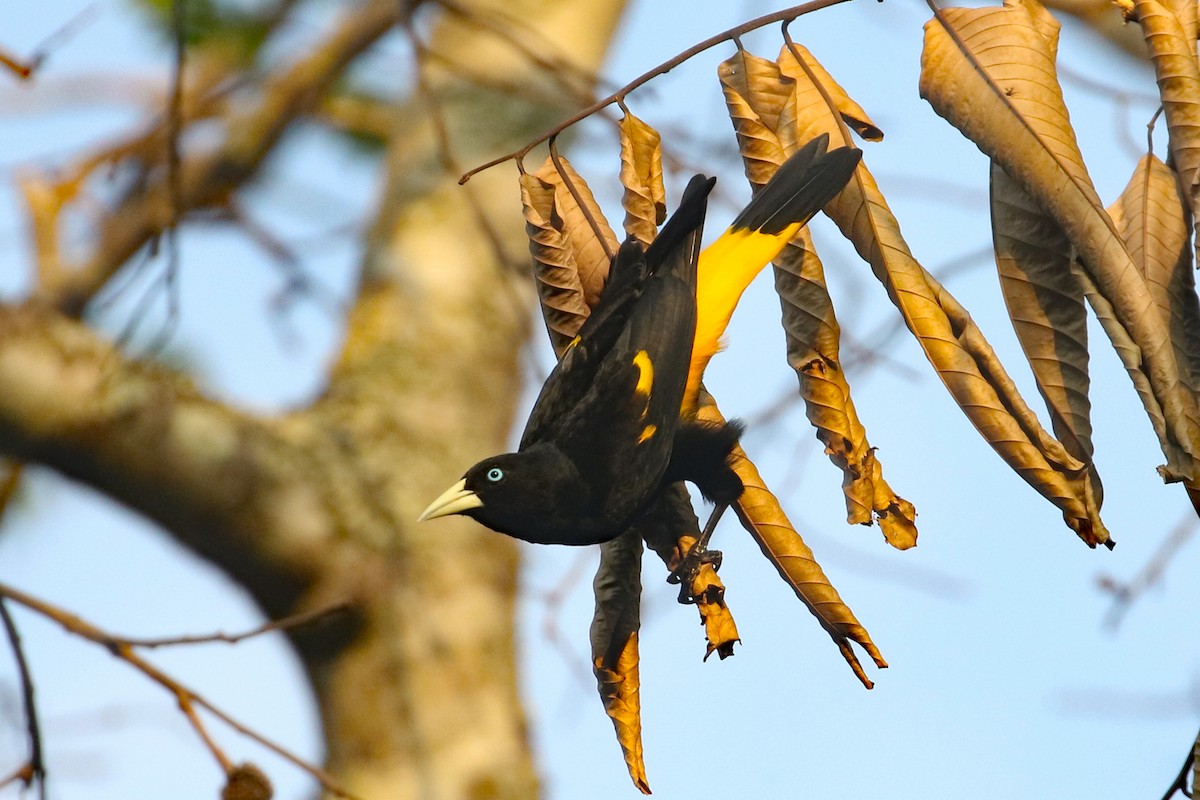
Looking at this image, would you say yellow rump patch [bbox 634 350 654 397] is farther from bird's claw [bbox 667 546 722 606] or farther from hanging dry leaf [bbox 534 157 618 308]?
bird's claw [bbox 667 546 722 606]

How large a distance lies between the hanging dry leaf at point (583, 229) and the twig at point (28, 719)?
4.41 feet

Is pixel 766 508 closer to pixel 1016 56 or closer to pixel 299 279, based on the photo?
pixel 1016 56

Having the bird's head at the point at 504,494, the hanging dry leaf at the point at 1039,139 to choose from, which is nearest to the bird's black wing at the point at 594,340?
the bird's head at the point at 504,494

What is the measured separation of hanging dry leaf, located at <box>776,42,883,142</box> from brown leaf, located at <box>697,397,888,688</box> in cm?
56

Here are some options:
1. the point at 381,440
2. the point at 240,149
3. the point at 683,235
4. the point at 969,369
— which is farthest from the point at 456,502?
the point at 240,149

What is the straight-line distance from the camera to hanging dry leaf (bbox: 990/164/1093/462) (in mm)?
1704

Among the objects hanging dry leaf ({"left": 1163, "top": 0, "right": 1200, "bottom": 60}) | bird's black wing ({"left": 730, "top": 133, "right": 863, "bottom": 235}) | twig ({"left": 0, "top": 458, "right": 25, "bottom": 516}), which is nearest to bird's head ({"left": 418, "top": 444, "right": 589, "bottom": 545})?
bird's black wing ({"left": 730, "top": 133, "right": 863, "bottom": 235})

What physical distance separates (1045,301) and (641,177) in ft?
2.20

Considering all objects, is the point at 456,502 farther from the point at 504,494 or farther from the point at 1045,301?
the point at 1045,301

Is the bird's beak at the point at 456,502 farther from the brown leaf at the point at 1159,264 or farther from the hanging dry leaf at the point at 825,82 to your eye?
the brown leaf at the point at 1159,264

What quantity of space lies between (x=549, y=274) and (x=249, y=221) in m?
3.45

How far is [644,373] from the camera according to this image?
210 cm

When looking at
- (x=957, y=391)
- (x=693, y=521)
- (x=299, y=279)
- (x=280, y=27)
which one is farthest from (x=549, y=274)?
(x=280, y=27)

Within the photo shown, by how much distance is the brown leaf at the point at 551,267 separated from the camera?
198 cm
